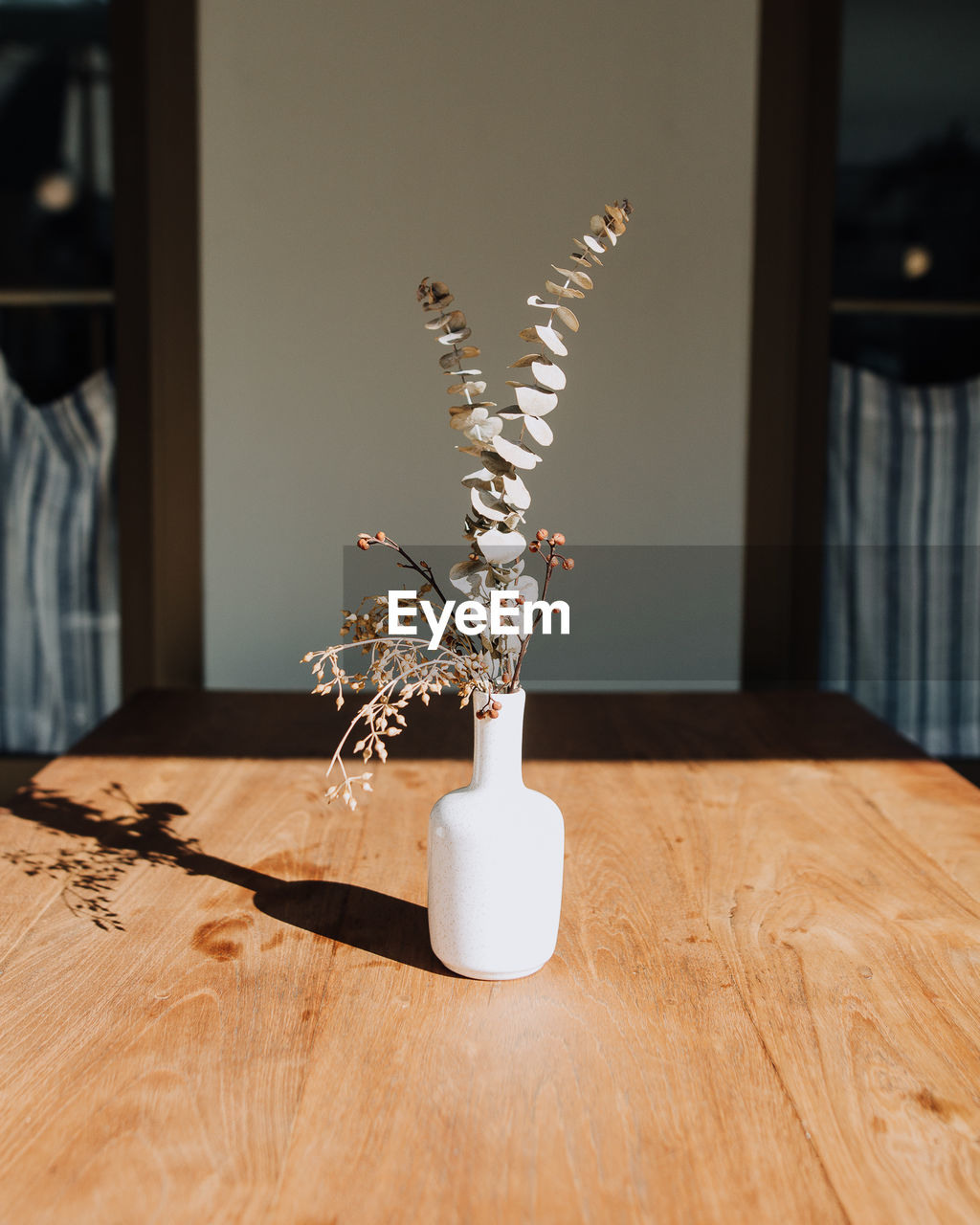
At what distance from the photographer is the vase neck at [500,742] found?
83 cm

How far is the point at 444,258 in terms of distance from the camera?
7.69ft

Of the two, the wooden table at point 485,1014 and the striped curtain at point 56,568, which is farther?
the striped curtain at point 56,568

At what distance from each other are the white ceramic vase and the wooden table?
33 millimetres

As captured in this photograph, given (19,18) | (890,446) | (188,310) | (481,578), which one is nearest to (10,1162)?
(481,578)

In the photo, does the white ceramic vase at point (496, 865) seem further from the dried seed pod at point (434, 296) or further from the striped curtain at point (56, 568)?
the striped curtain at point (56, 568)

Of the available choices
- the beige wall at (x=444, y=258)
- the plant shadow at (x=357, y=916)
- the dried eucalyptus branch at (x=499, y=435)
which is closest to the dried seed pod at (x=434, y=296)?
the dried eucalyptus branch at (x=499, y=435)

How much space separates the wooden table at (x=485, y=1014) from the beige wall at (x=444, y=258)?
3.59 ft

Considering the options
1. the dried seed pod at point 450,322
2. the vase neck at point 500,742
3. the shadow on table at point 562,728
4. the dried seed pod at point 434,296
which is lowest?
the shadow on table at point 562,728

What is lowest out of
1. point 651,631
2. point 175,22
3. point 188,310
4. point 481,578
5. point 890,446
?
point 651,631

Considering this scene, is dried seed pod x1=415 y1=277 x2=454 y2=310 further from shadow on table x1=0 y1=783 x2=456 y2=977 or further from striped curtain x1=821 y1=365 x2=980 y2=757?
striped curtain x1=821 y1=365 x2=980 y2=757

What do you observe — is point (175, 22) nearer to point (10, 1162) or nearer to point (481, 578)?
point (481, 578)

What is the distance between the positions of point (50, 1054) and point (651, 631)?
1.49 m

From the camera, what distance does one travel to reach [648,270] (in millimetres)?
2357

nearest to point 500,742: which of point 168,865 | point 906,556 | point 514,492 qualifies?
point 514,492
